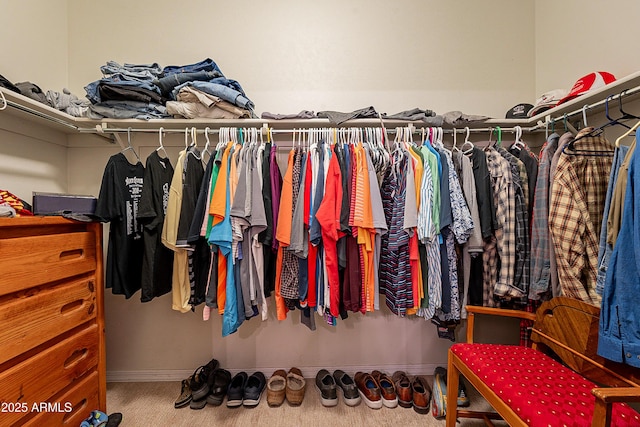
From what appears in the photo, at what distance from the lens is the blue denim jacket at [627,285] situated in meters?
0.87

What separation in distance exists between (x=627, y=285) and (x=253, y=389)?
1.90 meters

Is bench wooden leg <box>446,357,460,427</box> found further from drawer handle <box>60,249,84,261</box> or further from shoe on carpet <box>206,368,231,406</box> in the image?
drawer handle <box>60,249,84,261</box>

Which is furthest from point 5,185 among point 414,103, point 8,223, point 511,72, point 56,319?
point 511,72

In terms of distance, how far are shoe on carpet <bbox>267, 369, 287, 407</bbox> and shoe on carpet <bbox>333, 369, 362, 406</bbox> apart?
1.20ft

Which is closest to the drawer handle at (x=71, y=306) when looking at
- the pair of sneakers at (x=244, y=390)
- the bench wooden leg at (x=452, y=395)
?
the pair of sneakers at (x=244, y=390)

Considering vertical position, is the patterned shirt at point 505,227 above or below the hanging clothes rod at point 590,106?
below

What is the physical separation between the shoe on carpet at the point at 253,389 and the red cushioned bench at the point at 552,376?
111cm

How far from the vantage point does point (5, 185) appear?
1447mm

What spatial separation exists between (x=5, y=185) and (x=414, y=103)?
8.59 feet

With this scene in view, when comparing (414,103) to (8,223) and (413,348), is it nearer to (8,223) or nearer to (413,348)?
(413,348)

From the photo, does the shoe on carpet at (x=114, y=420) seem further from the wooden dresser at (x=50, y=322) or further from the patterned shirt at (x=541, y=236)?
the patterned shirt at (x=541, y=236)

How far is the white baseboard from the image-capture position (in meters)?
1.85

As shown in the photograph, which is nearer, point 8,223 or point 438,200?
point 8,223

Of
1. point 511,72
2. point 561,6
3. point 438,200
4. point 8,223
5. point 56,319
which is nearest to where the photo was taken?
point 8,223
